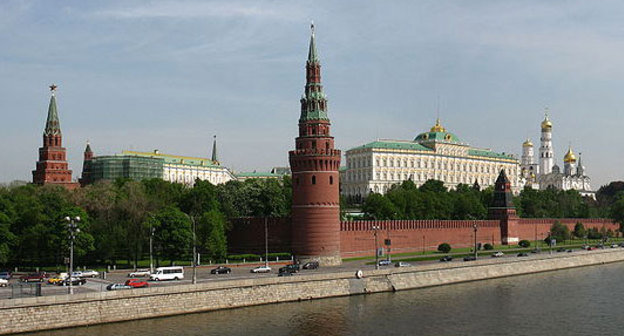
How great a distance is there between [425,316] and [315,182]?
27680 millimetres

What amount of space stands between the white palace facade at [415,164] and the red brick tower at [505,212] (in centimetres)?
4566

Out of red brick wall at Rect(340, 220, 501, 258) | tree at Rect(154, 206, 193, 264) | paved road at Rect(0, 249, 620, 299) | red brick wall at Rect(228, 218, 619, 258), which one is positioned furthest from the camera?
red brick wall at Rect(340, 220, 501, 258)

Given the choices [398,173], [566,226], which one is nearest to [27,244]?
[566,226]

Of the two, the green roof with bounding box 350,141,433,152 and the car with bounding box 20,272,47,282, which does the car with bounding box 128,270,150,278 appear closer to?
the car with bounding box 20,272,47,282

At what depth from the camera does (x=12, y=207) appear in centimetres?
7362

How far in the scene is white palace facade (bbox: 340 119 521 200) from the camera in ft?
573

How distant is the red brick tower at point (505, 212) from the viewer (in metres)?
119

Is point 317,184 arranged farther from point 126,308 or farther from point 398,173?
point 398,173

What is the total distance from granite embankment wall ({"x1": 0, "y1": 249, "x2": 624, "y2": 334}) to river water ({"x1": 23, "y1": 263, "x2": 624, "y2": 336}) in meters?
0.88

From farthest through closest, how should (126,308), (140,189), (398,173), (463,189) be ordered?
(398,173) < (463,189) < (140,189) < (126,308)

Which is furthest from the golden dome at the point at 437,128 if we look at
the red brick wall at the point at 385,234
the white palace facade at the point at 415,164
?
the red brick wall at the point at 385,234

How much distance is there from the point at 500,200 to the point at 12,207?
75.9 metres

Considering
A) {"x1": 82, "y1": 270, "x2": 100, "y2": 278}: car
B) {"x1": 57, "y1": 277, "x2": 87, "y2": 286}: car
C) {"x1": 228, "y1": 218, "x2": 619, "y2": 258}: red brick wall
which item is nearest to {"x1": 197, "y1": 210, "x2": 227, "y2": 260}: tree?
{"x1": 228, "y1": 218, "x2": 619, "y2": 258}: red brick wall

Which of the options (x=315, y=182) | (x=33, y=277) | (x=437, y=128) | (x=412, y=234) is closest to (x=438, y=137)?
(x=437, y=128)
